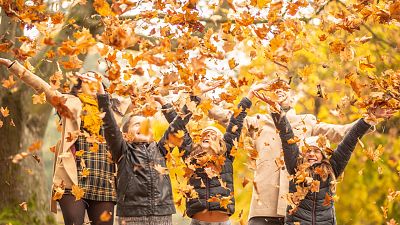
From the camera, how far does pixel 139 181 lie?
6.50 metres

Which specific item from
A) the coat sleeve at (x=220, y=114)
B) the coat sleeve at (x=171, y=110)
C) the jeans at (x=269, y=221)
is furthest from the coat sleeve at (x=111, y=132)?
the jeans at (x=269, y=221)

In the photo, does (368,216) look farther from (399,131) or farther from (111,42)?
(111,42)

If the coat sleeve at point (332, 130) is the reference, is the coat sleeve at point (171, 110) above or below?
above

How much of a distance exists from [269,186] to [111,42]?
7.94ft

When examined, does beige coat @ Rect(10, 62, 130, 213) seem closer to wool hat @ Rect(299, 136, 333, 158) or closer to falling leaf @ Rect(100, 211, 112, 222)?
falling leaf @ Rect(100, 211, 112, 222)

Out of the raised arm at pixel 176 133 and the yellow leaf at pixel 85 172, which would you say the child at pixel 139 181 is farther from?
the yellow leaf at pixel 85 172

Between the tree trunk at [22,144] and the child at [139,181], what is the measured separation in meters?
2.83

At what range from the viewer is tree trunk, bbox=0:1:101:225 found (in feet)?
29.9

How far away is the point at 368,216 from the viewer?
44.6 ft

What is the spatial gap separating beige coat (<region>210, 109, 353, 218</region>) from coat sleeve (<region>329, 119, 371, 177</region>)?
1.29ft

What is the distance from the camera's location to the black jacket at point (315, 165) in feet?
21.6

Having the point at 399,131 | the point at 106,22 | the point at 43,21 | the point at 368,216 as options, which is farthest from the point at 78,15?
the point at 368,216

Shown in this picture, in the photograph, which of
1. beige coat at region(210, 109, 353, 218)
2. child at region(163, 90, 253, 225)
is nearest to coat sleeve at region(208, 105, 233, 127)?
beige coat at region(210, 109, 353, 218)

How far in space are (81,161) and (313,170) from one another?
202cm
